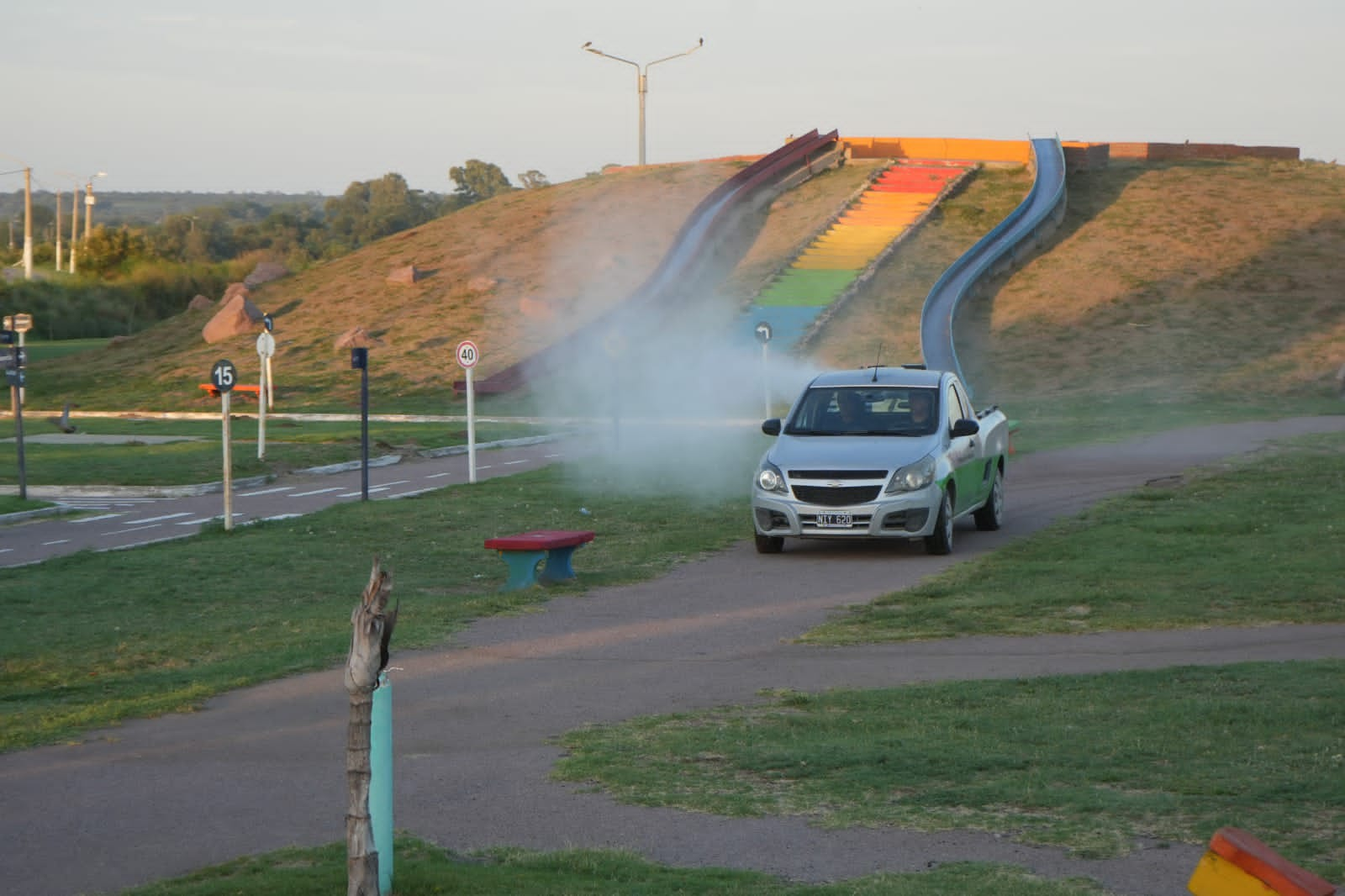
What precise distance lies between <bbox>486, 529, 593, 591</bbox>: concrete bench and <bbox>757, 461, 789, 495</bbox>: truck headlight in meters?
2.04

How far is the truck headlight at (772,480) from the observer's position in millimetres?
16250

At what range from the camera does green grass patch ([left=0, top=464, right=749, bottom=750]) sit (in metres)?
10.8

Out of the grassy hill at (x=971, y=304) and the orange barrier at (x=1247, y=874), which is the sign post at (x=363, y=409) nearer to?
the orange barrier at (x=1247, y=874)

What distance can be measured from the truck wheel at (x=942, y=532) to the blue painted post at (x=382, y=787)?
1072 cm

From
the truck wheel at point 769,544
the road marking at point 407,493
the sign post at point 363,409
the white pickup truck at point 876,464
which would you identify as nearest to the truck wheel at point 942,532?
the white pickup truck at point 876,464

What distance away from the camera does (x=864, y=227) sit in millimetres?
58625

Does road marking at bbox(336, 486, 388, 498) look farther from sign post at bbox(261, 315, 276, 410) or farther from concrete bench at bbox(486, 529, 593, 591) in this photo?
sign post at bbox(261, 315, 276, 410)

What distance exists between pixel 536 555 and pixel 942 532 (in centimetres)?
418

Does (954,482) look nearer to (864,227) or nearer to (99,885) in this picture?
(99,885)

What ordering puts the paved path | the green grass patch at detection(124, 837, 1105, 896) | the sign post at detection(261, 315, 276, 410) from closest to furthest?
the green grass patch at detection(124, 837, 1105, 896) < the paved path < the sign post at detection(261, 315, 276, 410)

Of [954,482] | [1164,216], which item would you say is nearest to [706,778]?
[954,482]

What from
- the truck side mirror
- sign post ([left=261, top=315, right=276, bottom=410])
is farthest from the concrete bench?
sign post ([left=261, top=315, right=276, bottom=410])

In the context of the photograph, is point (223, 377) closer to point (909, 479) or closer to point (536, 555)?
point (536, 555)

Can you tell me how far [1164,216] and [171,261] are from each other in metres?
62.2
